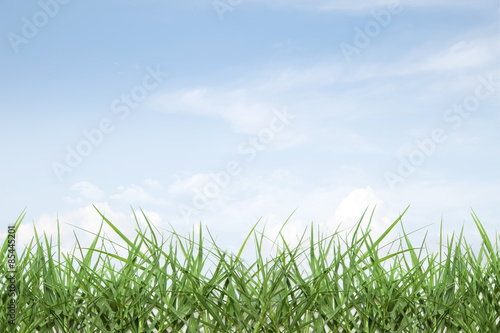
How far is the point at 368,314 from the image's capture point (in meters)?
2.82

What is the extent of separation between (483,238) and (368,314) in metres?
0.86

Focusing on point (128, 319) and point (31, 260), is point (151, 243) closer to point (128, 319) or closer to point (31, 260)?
point (128, 319)

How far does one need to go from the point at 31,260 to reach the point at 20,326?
14.3 inches

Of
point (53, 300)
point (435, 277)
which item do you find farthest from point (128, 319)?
point (435, 277)

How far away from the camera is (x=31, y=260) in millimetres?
3080

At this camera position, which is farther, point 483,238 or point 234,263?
point 483,238

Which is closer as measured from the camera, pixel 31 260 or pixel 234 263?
pixel 234 263

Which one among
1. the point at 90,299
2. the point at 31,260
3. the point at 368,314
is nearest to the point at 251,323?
the point at 368,314

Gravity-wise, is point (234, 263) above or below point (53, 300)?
above

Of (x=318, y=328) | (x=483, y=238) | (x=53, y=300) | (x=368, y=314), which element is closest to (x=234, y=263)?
(x=318, y=328)

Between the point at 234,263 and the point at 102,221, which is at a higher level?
the point at 102,221

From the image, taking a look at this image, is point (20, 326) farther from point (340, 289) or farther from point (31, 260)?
point (340, 289)

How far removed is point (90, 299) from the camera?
2863 mm

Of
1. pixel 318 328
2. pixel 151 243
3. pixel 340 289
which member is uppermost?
pixel 151 243
